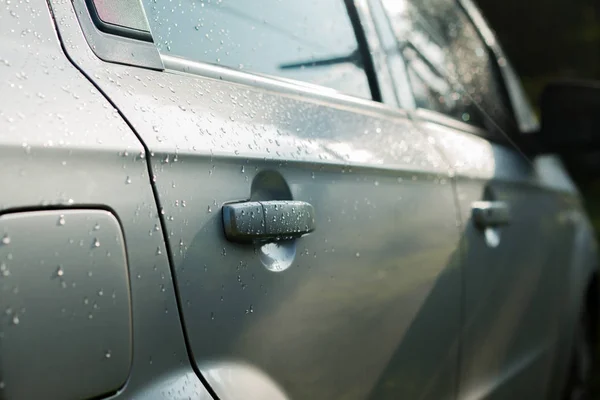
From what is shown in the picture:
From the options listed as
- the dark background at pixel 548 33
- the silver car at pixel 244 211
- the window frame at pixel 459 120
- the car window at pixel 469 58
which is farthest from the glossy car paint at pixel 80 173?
the dark background at pixel 548 33

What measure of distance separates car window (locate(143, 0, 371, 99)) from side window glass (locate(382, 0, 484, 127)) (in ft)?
0.94

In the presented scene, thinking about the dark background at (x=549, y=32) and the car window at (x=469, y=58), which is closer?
the car window at (x=469, y=58)

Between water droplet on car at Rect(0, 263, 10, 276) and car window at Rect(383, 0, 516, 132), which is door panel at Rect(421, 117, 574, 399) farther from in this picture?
water droplet on car at Rect(0, 263, 10, 276)

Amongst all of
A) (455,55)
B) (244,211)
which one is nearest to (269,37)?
(244,211)

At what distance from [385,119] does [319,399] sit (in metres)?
0.79

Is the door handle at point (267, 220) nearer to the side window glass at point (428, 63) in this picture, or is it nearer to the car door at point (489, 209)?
the car door at point (489, 209)

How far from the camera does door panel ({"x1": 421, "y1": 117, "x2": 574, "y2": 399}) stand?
83.5 inches

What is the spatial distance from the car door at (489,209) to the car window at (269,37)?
300 mm

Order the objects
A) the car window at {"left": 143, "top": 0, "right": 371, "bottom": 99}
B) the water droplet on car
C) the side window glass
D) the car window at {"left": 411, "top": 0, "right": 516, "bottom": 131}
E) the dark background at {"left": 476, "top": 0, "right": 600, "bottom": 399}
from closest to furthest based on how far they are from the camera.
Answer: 1. the water droplet on car
2. the car window at {"left": 143, "top": 0, "right": 371, "bottom": 99}
3. the side window glass
4. the car window at {"left": 411, "top": 0, "right": 516, "bottom": 131}
5. the dark background at {"left": 476, "top": 0, "right": 600, "bottom": 399}

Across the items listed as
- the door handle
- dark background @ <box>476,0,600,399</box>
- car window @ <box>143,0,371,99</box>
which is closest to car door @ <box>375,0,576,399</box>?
car window @ <box>143,0,371,99</box>

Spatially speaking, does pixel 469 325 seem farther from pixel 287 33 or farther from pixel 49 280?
pixel 49 280

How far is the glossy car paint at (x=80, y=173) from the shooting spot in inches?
37.9

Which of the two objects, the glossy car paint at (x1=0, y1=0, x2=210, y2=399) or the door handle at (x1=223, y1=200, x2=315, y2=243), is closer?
the glossy car paint at (x1=0, y1=0, x2=210, y2=399)

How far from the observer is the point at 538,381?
2.81m
